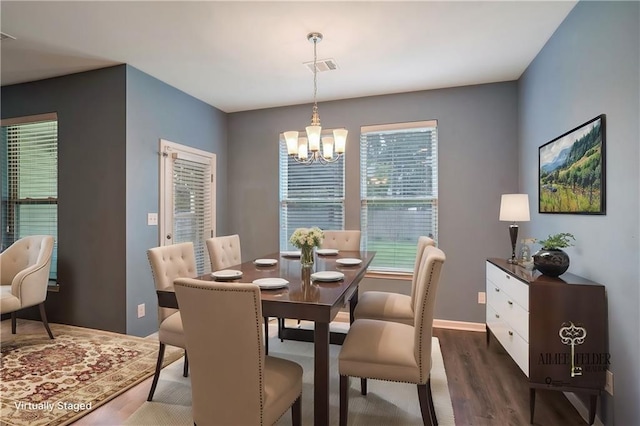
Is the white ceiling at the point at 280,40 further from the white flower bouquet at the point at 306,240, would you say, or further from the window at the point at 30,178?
the white flower bouquet at the point at 306,240

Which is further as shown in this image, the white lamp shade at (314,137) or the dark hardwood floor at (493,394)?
the white lamp shade at (314,137)

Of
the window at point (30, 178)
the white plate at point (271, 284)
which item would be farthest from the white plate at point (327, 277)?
the window at point (30, 178)

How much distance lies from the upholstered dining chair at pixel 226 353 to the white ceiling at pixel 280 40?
1935 millimetres

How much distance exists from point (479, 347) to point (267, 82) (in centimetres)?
342

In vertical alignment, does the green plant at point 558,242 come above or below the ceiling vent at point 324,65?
below

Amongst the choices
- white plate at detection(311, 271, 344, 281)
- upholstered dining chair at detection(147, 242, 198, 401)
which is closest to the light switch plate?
upholstered dining chair at detection(147, 242, 198, 401)

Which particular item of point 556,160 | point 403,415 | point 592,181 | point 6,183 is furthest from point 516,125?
point 6,183

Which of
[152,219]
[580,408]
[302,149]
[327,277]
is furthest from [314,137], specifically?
[580,408]

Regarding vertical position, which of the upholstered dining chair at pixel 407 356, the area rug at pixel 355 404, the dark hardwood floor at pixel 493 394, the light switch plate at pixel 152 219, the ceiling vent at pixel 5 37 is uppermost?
the ceiling vent at pixel 5 37

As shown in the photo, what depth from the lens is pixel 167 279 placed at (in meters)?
2.21

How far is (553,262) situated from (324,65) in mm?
2451

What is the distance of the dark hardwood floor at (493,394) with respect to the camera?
6.45 feet

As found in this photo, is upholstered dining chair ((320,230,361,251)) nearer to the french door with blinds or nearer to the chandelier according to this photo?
Result: the chandelier

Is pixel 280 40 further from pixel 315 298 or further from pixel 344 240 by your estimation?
A: pixel 315 298
